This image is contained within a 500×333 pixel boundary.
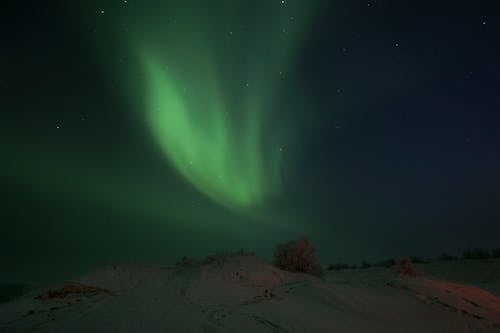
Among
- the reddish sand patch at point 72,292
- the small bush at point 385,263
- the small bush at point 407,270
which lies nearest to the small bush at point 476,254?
the small bush at point 385,263

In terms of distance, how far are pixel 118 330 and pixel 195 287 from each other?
10.1ft

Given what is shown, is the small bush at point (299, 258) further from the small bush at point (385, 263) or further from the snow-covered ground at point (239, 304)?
the small bush at point (385, 263)

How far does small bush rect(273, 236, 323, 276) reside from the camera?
14062mm

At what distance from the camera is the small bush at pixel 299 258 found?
1406 cm

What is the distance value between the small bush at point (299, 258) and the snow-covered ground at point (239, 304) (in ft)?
6.95

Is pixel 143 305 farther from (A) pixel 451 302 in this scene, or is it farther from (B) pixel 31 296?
(A) pixel 451 302

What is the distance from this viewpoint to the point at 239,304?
8.78 meters

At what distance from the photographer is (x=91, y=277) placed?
11250 mm

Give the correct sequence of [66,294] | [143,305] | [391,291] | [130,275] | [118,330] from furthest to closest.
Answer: [130,275]
[391,291]
[66,294]
[143,305]
[118,330]

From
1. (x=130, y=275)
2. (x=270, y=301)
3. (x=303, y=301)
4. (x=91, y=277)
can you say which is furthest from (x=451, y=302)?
(x=91, y=277)

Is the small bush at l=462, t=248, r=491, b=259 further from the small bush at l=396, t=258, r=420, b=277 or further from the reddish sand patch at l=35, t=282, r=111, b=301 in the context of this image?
the reddish sand patch at l=35, t=282, r=111, b=301

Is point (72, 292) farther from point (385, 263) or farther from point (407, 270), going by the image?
point (385, 263)

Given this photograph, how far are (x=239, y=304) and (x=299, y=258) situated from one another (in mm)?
5728

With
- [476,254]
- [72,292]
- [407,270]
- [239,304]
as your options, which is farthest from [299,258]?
[476,254]
